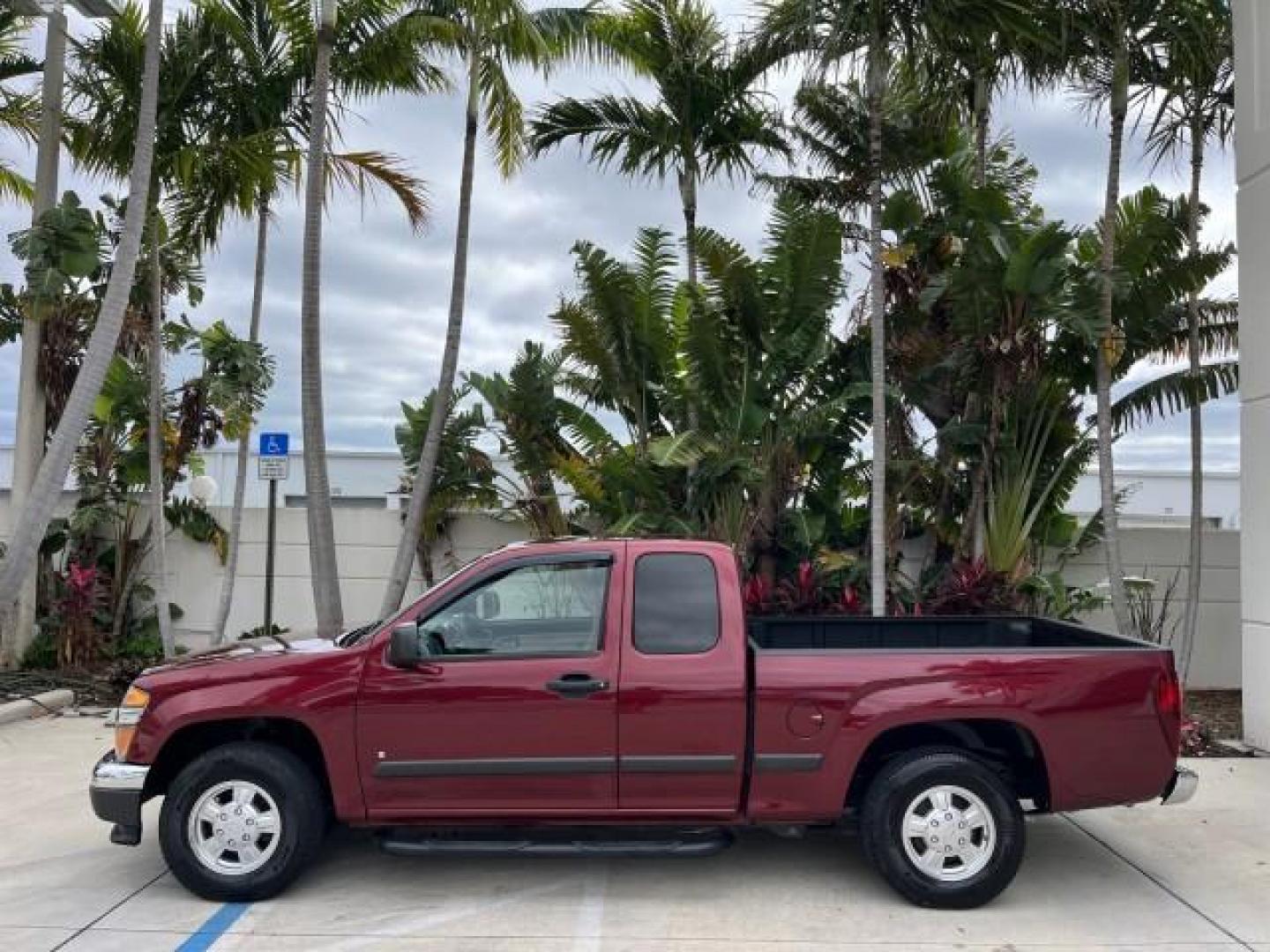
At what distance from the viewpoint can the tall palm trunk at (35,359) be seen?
1184 centimetres

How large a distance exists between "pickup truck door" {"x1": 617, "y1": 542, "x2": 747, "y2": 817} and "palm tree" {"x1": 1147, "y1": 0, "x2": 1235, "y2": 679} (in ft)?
23.5

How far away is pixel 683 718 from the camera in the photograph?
16.9 ft

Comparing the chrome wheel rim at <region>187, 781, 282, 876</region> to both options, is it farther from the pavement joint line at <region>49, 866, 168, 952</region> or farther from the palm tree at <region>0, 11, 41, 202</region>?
the palm tree at <region>0, 11, 41, 202</region>

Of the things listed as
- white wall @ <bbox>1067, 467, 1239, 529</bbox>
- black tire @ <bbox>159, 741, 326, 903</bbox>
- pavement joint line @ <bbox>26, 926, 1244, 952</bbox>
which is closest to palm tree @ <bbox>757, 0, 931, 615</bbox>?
pavement joint line @ <bbox>26, 926, 1244, 952</bbox>

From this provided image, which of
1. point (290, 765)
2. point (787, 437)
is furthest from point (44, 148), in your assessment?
point (290, 765)

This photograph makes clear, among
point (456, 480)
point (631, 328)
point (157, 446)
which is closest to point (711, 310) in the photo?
point (631, 328)

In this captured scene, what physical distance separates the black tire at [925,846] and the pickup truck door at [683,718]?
71cm

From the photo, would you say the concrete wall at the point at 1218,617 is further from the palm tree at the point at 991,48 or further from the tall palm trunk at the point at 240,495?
the tall palm trunk at the point at 240,495

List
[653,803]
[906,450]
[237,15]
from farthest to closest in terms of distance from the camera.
Result: [906,450], [237,15], [653,803]

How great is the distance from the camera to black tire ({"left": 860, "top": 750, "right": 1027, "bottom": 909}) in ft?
16.9

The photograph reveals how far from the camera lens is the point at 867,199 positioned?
11531 mm

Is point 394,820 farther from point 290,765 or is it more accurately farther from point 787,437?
point 787,437

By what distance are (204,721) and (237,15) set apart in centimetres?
903

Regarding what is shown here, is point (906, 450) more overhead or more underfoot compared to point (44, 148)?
more underfoot
